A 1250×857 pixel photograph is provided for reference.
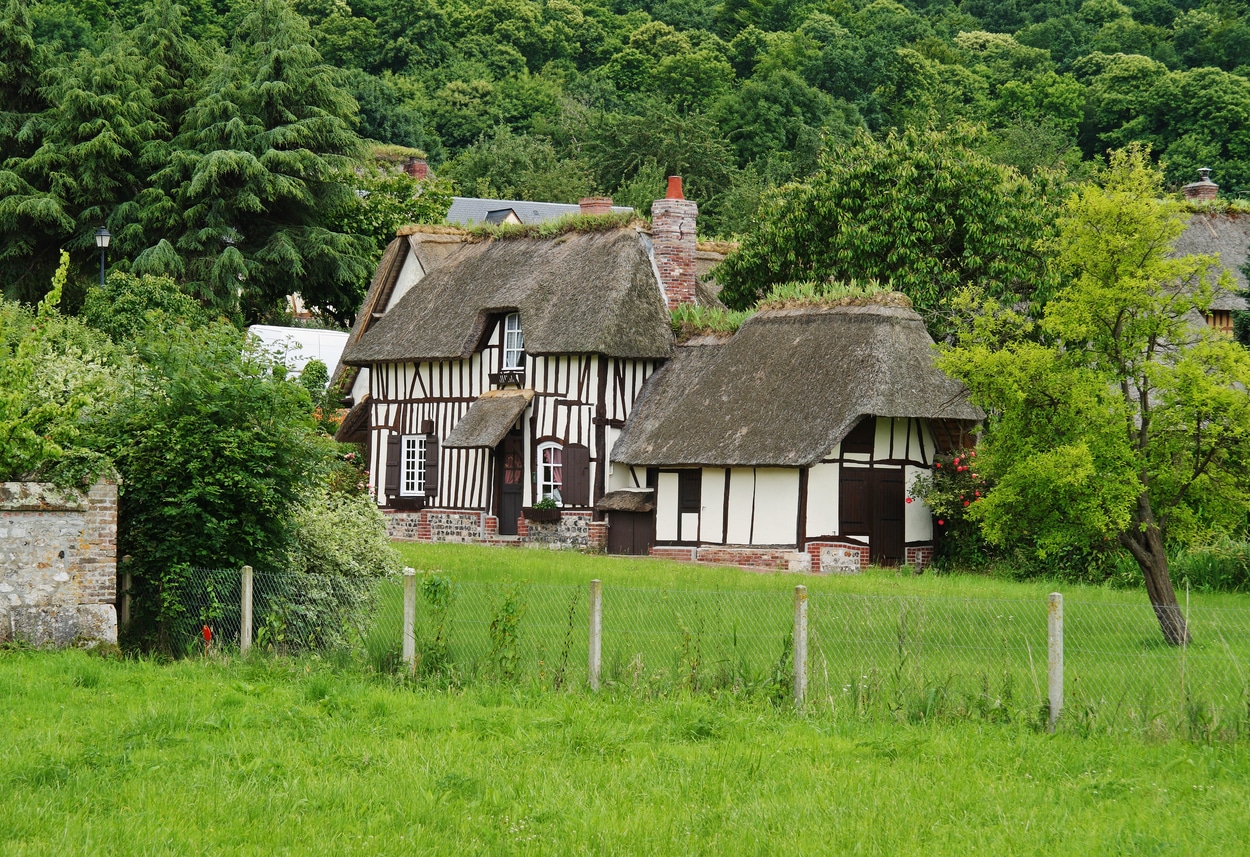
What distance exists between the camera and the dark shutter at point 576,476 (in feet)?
95.7

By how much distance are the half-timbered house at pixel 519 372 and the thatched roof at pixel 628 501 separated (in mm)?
478

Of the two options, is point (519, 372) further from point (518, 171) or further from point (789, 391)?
point (518, 171)

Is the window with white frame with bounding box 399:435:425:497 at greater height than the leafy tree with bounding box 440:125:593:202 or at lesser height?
lesser

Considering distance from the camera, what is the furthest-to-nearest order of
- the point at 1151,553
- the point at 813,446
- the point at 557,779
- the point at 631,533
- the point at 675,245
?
the point at 675,245, the point at 631,533, the point at 813,446, the point at 1151,553, the point at 557,779

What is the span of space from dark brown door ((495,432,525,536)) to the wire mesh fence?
46.6ft

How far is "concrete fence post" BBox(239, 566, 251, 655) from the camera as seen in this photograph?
13234 millimetres

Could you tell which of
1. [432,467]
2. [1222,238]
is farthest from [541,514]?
[1222,238]

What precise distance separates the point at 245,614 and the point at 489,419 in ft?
55.7

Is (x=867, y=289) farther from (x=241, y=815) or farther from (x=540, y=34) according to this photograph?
(x=540, y=34)

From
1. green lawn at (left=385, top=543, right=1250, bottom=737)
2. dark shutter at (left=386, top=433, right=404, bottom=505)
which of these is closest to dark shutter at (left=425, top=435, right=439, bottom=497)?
dark shutter at (left=386, top=433, right=404, bottom=505)

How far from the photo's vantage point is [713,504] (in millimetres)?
26562

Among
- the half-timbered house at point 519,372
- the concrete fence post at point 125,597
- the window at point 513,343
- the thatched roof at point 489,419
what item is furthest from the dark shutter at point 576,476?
the concrete fence post at point 125,597

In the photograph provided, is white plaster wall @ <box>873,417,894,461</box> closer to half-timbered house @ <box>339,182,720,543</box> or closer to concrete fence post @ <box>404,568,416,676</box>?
half-timbered house @ <box>339,182,720,543</box>

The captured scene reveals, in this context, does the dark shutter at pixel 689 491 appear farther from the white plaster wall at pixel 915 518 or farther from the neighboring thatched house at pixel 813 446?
the white plaster wall at pixel 915 518
